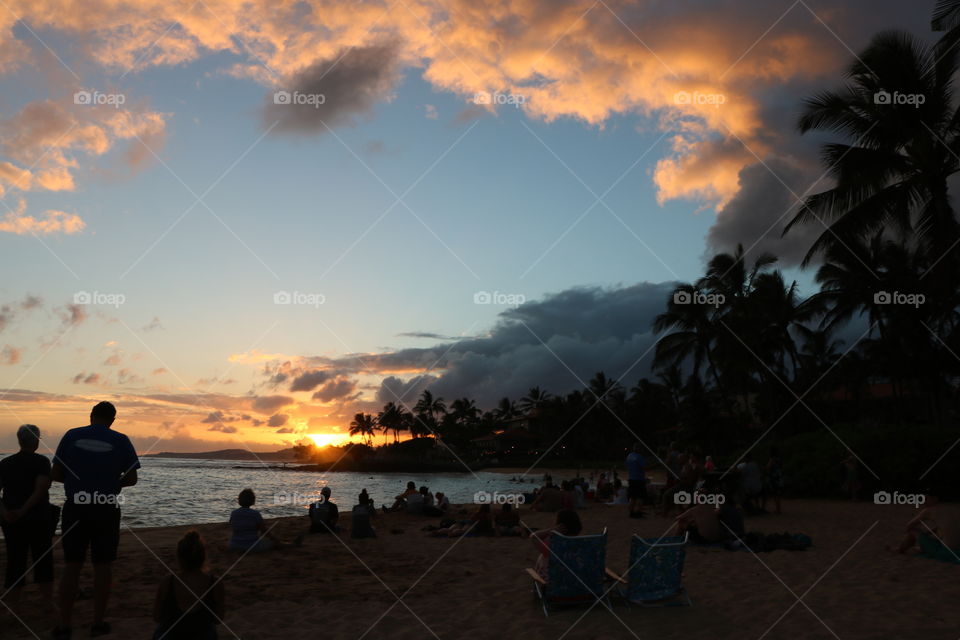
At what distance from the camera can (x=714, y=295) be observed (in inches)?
1358

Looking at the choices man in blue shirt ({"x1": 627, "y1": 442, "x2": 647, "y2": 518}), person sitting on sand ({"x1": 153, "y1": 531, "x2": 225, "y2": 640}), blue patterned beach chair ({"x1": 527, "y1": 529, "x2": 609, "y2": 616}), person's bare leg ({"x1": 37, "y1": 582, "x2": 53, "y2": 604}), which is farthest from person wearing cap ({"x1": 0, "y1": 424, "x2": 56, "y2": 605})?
man in blue shirt ({"x1": 627, "y1": 442, "x2": 647, "y2": 518})

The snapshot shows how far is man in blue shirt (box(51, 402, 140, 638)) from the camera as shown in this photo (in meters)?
5.25

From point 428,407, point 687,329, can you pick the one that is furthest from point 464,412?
point 687,329

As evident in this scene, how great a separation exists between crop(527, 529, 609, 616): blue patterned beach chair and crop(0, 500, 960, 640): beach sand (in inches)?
5.7

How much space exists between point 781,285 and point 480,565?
96.3ft

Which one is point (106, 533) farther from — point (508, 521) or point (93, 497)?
point (508, 521)

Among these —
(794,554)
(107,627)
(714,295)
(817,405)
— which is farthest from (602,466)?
(107,627)

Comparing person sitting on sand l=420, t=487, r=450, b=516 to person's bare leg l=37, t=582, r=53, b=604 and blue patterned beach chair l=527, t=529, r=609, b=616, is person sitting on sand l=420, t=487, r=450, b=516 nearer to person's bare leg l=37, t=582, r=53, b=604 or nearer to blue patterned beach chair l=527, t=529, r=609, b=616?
blue patterned beach chair l=527, t=529, r=609, b=616

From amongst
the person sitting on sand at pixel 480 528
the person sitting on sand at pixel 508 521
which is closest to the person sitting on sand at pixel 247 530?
the person sitting on sand at pixel 480 528

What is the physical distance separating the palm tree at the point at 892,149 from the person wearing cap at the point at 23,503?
1666cm

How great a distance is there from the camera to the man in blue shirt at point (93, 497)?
5.25m

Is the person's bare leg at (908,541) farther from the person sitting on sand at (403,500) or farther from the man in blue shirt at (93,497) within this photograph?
the person sitting on sand at (403,500)

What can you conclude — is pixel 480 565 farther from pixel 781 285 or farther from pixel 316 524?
pixel 781 285

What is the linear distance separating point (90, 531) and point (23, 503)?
1.22 meters
